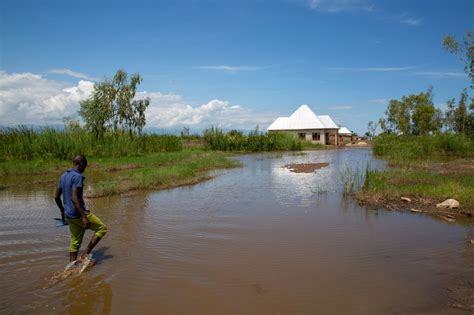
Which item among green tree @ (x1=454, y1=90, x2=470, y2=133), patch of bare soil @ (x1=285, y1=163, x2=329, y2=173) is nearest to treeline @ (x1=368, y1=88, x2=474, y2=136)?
green tree @ (x1=454, y1=90, x2=470, y2=133)

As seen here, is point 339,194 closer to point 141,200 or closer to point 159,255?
point 141,200

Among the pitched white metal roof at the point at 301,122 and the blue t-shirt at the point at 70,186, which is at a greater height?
the pitched white metal roof at the point at 301,122

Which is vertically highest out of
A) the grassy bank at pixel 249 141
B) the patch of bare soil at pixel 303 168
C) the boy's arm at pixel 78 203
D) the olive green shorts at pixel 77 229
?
the grassy bank at pixel 249 141

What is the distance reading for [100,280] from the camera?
187 inches

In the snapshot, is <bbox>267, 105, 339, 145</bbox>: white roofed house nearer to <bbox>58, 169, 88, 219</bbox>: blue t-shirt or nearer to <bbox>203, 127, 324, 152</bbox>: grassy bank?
<bbox>203, 127, 324, 152</bbox>: grassy bank

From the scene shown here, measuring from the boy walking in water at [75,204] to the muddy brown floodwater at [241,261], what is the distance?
53cm

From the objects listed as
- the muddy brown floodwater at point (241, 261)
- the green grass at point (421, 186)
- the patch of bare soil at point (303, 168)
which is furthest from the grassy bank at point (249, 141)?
the muddy brown floodwater at point (241, 261)

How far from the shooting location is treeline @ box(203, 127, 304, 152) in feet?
117

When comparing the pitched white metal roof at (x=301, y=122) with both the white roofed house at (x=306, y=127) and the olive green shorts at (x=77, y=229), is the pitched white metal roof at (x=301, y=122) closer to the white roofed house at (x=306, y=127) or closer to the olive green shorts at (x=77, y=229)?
the white roofed house at (x=306, y=127)

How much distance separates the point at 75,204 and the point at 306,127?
42567 millimetres

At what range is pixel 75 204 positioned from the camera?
4.93 meters

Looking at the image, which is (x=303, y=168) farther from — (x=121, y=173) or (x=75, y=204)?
(x=75, y=204)

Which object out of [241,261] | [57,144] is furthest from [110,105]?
[241,261]

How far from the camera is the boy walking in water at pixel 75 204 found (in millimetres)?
4957
